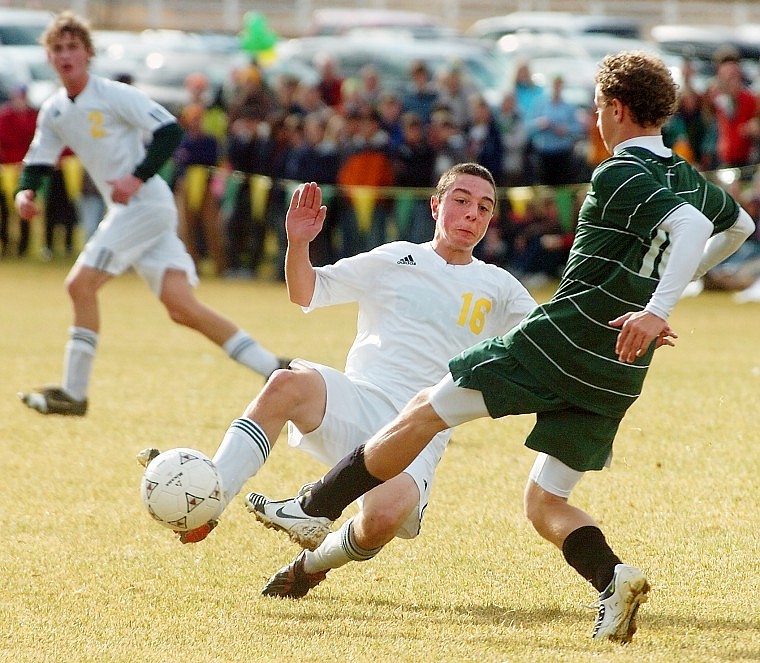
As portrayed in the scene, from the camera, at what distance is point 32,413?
28.5 feet

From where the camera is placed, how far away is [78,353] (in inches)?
336

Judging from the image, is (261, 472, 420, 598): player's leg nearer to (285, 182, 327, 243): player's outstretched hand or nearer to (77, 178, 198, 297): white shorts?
(285, 182, 327, 243): player's outstretched hand

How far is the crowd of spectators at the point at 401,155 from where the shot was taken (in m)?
16.4

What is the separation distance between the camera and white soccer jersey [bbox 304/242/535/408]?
5.20 metres

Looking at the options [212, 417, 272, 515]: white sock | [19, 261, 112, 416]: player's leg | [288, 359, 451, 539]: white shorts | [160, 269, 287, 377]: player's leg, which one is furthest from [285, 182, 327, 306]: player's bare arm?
[19, 261, 112, 416]: player's leg

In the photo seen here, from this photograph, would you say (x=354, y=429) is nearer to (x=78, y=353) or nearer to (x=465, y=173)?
(x=465, y=173)

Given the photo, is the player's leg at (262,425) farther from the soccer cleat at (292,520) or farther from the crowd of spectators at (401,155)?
the crowd of spectators at (401,155)

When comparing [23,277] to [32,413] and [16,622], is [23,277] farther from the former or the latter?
[16,622]

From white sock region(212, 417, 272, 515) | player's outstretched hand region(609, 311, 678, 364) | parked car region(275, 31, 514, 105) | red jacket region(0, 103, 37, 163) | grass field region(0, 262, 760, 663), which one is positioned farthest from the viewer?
parked car region(275, 31, 514, 105)

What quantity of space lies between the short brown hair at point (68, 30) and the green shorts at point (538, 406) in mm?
4873

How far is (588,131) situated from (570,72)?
3691 millimetres

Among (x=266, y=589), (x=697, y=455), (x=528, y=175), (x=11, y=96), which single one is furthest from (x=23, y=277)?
(x=266, y=589)

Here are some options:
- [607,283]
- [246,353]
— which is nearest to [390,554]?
[607,283]

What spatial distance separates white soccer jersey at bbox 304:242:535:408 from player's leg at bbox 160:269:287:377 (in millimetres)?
3446
